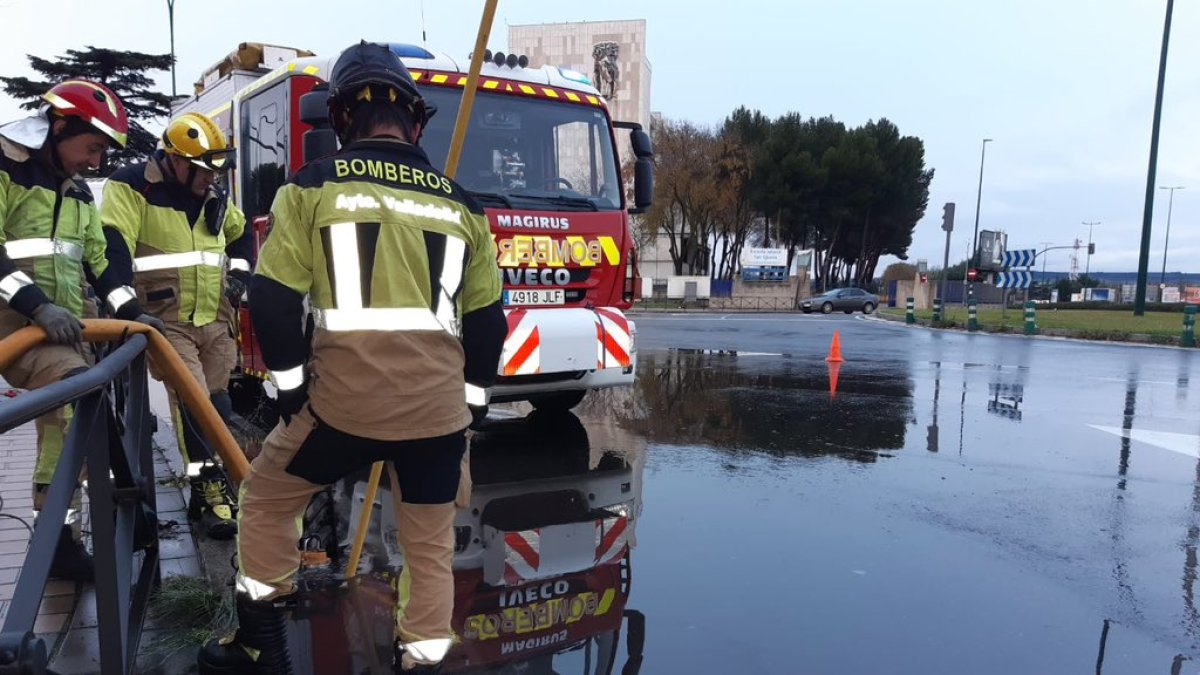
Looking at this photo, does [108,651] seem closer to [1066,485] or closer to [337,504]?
[337,504]

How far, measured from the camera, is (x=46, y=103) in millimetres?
3467

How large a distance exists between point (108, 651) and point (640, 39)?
7397cm

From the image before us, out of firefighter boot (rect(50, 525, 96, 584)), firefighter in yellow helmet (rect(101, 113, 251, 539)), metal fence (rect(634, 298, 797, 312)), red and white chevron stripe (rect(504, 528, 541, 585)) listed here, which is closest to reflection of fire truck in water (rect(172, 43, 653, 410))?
firefighter in yellow helmet (rect(101, 113, 251, 539))

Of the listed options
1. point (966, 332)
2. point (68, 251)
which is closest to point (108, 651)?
point (68, 251)

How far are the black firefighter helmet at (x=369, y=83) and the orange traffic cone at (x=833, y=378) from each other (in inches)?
309

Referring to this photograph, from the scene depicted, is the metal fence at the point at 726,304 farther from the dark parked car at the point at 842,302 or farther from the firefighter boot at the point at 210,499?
the firefighter boot at the point at 210,499

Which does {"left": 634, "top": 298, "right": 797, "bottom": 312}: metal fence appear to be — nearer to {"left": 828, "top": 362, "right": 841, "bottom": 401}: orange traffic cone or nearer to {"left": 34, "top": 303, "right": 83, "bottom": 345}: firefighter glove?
{"left": 828, "top": 362, "right": 841, "bottom": 401}: orange traffic cone

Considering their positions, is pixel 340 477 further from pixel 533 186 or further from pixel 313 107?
pixel 533 186

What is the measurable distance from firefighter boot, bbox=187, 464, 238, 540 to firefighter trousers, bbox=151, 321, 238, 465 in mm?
93

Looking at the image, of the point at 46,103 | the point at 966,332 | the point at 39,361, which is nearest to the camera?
the point at 39,361

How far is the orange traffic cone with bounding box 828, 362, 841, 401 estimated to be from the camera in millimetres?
10047

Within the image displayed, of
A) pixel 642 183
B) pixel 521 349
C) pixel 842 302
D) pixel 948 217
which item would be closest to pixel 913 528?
pixel 521 349

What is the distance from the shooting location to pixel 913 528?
4.86 meters

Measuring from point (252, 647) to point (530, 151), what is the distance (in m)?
4.82
